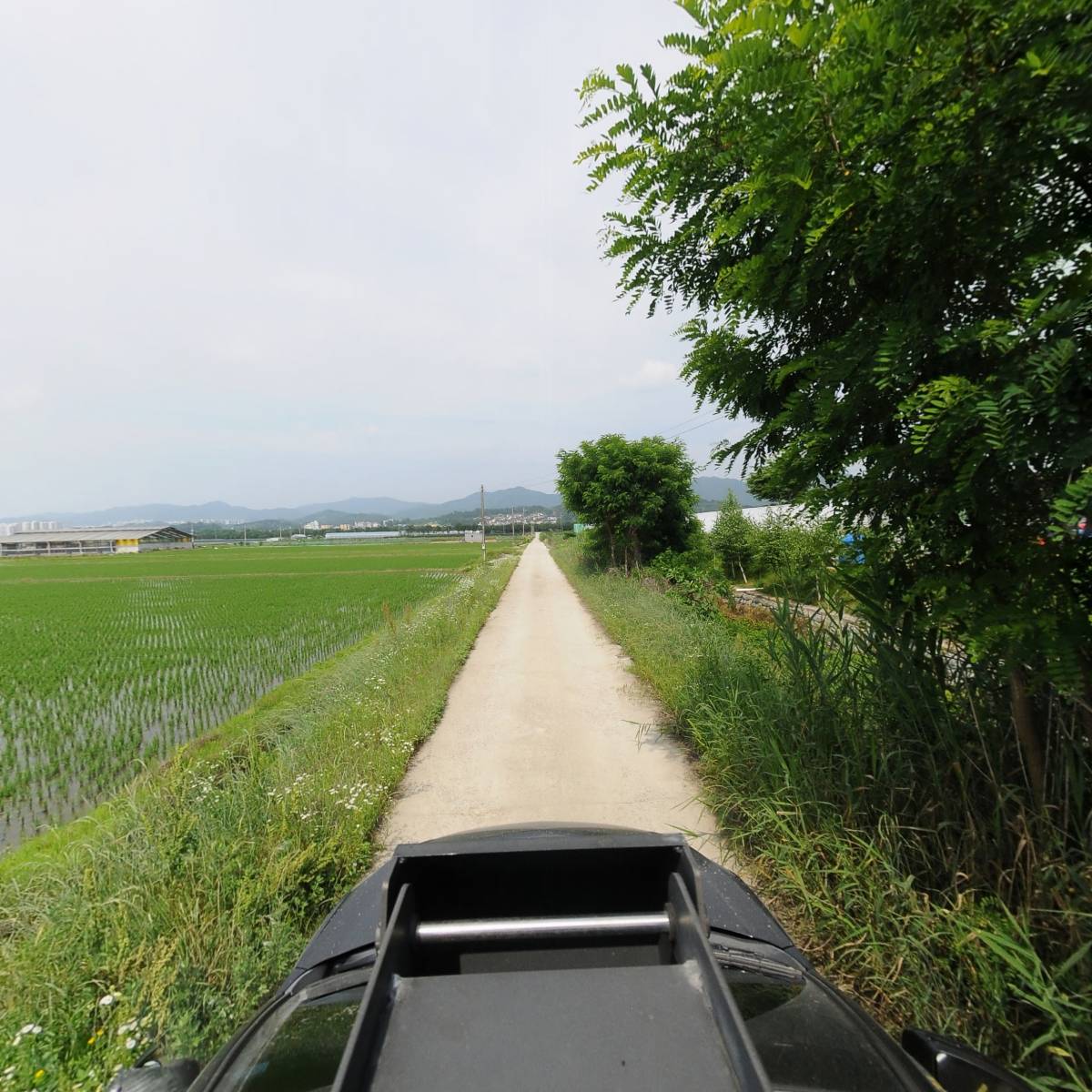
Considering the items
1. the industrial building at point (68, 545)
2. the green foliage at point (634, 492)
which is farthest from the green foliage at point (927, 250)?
the industrial building at point (68, 545)

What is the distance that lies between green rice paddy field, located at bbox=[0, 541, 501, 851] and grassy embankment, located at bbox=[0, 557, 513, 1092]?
7.37 feet

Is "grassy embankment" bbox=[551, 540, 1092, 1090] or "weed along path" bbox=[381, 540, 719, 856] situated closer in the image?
"grassy embankment" bbox=[551, 540, 1092, 1090]

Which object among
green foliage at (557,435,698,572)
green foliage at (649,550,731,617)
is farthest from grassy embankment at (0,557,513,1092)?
green foliage at (557,435,698,572)

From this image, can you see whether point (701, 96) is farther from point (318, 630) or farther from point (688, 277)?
point (318, 630)

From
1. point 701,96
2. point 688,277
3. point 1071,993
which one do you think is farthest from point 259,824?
point 701,96

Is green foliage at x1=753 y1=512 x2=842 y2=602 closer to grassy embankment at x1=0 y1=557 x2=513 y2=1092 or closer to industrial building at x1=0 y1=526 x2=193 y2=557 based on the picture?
grassy embankment at x1=0 y1=557 x2=513 y2=1092

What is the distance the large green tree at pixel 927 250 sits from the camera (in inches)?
54.2

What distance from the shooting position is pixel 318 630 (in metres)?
14.4

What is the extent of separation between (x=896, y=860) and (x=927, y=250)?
269 centimetres

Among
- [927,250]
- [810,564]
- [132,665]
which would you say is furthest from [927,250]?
[132,665]

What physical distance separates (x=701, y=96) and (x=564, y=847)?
2.65 metres

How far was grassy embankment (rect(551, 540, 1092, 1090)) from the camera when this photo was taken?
1845mm

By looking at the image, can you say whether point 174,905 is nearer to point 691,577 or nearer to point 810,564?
point 810,564

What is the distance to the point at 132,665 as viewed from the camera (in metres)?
11.2
